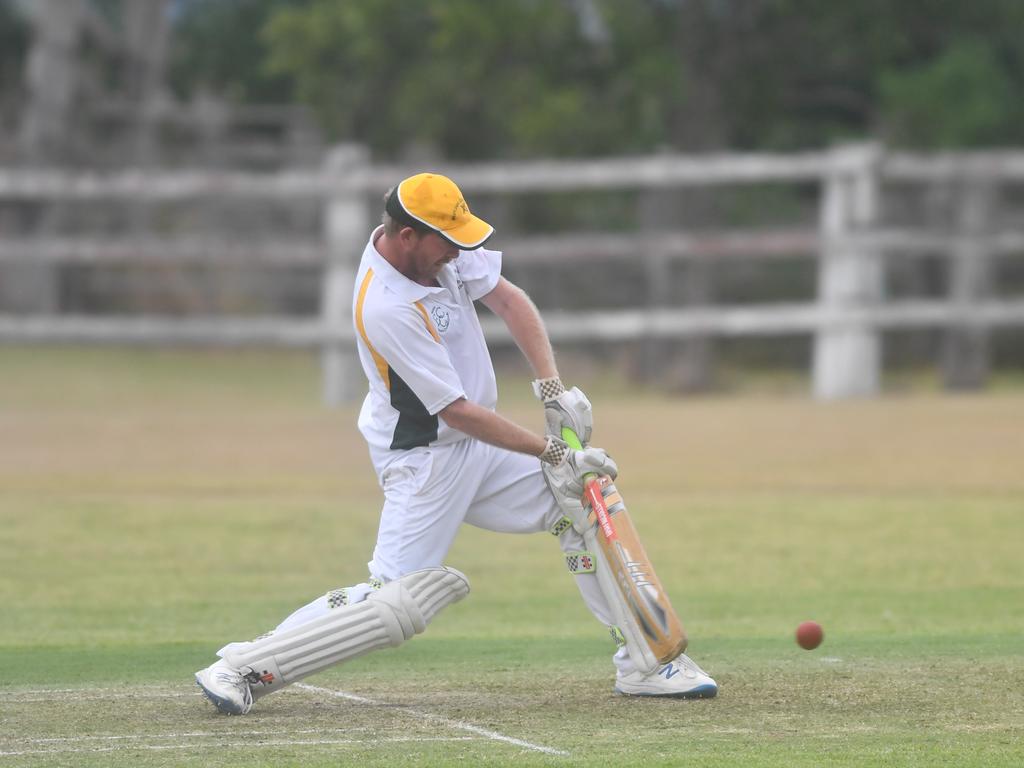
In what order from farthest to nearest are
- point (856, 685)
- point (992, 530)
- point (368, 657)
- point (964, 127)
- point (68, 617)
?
point (964, 127), point (992, 530), point (68, 617), point (368, 657), point (856, 685)

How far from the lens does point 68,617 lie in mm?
8555

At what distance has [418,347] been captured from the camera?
20.1 ft

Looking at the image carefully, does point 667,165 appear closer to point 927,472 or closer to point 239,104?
point 927,472

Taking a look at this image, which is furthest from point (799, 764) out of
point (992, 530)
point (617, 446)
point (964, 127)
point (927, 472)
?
point (964, 127)

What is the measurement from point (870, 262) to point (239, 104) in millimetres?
19620

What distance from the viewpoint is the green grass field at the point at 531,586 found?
5.75 metres

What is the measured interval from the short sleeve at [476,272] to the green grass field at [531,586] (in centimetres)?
152

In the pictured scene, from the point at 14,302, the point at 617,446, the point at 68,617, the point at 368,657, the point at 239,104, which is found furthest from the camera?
the point at 239,104

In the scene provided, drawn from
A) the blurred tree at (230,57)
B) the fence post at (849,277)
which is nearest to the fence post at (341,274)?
the fence post at (849,277)

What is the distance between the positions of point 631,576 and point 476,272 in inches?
50.0

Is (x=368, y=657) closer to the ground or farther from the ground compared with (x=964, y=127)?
closer to the ground

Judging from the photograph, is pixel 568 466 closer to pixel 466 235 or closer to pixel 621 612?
pixel 621 612

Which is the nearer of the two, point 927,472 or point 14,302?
point 927,472

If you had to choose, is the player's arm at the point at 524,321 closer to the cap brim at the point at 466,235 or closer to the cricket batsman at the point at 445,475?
the cricket batsman at the point at 445,475
